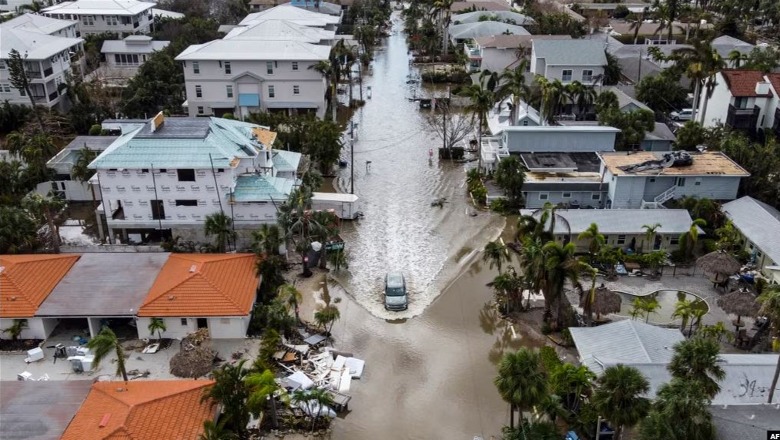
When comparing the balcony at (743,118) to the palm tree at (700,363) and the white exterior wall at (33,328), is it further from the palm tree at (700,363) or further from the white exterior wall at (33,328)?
the white exterior wall at (33,328)

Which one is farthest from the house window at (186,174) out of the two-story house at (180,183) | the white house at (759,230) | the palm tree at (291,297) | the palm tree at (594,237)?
the white house at (759,230)

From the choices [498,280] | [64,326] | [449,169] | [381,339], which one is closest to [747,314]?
[498,280]

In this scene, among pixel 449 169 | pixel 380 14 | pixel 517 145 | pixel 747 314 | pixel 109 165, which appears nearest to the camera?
pixel 747 314

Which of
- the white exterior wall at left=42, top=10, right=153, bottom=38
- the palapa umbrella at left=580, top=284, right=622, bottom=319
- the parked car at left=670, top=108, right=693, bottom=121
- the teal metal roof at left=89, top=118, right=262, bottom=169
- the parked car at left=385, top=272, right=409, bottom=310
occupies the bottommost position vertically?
the parked car at left=385, top=272, right=409, bottom=310

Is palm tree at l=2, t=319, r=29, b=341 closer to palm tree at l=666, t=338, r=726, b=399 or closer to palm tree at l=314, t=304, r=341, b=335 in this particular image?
palm tree at l=314, t=304, r=341, b=335

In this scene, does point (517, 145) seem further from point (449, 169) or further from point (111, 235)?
point (111, 235)

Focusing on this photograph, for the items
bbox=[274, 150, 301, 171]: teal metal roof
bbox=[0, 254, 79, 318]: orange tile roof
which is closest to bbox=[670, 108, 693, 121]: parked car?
bbox=[274, 150, 301, 171]: teal metal roof
